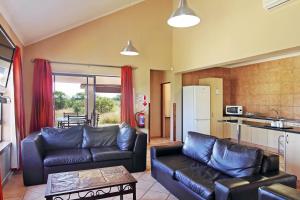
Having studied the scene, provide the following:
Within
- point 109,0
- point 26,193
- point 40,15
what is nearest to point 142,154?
point 26,193

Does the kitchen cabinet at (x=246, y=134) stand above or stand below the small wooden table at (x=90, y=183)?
below

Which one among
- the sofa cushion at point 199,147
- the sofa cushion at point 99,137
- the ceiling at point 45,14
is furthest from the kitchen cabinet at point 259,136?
the ceiling at point 45,14

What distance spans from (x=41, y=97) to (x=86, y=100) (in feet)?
3.89

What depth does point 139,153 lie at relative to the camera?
4.21 m

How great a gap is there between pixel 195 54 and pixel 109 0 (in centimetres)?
273

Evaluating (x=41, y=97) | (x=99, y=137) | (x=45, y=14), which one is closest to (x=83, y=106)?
(x=41, y=97)

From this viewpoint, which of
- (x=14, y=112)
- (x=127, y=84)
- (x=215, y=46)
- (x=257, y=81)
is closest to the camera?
(x=14, y=112)

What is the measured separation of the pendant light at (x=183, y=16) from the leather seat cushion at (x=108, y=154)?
2.54m

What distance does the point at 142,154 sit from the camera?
424cm

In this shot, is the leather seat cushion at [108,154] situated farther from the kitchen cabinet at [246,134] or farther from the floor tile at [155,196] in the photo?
the kitchen cabinet at [246,134]

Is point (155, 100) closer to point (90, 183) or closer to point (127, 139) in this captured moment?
point (127, 139)

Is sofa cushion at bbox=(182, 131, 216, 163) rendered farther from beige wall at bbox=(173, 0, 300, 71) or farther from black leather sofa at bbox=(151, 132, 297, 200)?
beige wall at bbox=(173, 0, 300, 71)

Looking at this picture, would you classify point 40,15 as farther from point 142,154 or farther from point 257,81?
point 257,81

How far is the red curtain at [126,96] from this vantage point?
247 inches
